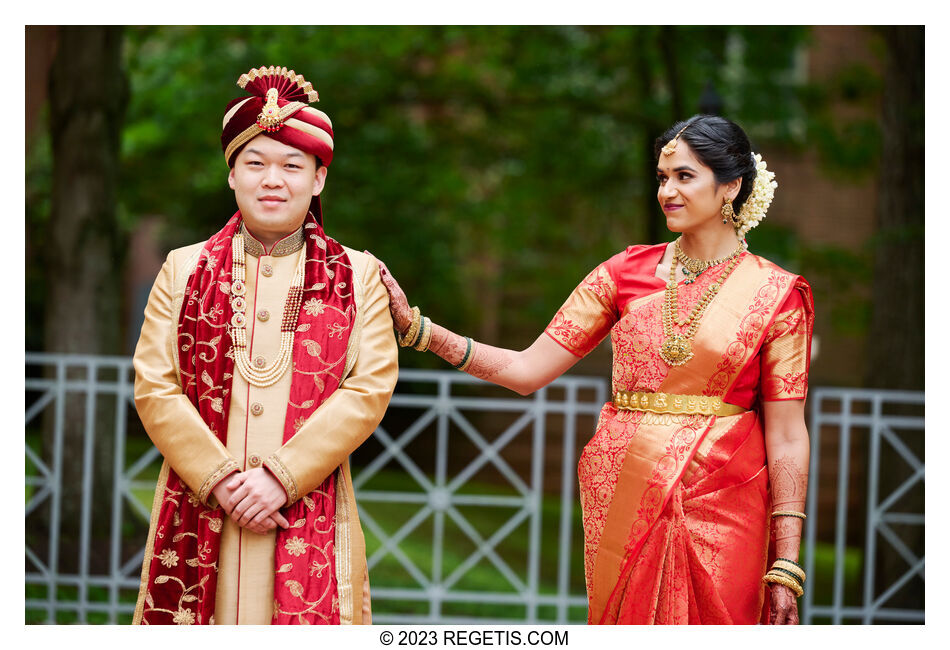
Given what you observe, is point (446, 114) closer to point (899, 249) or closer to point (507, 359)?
point (899, 249)

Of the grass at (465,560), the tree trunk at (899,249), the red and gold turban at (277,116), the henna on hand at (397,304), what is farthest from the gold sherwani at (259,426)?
the tree trunk at (899,249)

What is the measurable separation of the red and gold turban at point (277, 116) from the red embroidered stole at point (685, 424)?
1.22 m

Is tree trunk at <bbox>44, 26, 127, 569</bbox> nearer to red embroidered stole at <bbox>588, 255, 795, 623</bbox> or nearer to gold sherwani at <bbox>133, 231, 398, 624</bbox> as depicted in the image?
gold sherwani at <bbox>133, 231, 398, 624</bbox>

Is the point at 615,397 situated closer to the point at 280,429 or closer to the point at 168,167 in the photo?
the point at 280,429

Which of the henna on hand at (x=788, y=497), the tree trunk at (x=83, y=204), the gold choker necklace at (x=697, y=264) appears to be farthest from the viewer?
the tree trunk at (x=83, y=204)

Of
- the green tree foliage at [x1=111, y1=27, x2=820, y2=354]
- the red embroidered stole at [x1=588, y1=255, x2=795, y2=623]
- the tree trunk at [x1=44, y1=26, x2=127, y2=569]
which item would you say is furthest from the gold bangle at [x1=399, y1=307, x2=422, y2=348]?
the green tree foliage at [x1=111, y1=27, x2=820, y2=354]

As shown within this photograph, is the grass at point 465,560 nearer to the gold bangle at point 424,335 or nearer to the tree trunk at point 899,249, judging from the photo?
the tree trunk at point 899,249

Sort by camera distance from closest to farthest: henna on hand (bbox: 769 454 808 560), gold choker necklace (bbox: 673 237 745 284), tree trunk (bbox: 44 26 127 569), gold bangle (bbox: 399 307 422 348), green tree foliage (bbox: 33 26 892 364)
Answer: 1. henna on hand (bbox: 769 454 808 560)
2. gold choker necklace (bbox: 673 237 745 284)
3. gold bangle (bbox: 399 307 422 348)
4. tree trunk (bbox: 44 26 127 569)
5. green tree foliage (bbox: 33 26 892 364)

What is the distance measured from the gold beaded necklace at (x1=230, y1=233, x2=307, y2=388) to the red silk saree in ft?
3.19

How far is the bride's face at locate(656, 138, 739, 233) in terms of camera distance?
2.70 m

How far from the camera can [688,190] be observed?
8.86 feet

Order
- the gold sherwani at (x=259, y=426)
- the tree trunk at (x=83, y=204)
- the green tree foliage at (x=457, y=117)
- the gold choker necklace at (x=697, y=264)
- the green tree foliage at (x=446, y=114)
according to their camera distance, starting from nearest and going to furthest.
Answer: the gold sherwani at (x=259, y=426) → the gold choker necklace at (x=697, y=264) → the tree trunk at (x=83, y=204) → the green tree foliage at (x=457, y=117) → the green tree foliage at (x=446, y=114)

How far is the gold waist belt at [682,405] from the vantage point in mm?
2736

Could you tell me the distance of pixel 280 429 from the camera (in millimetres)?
2625
